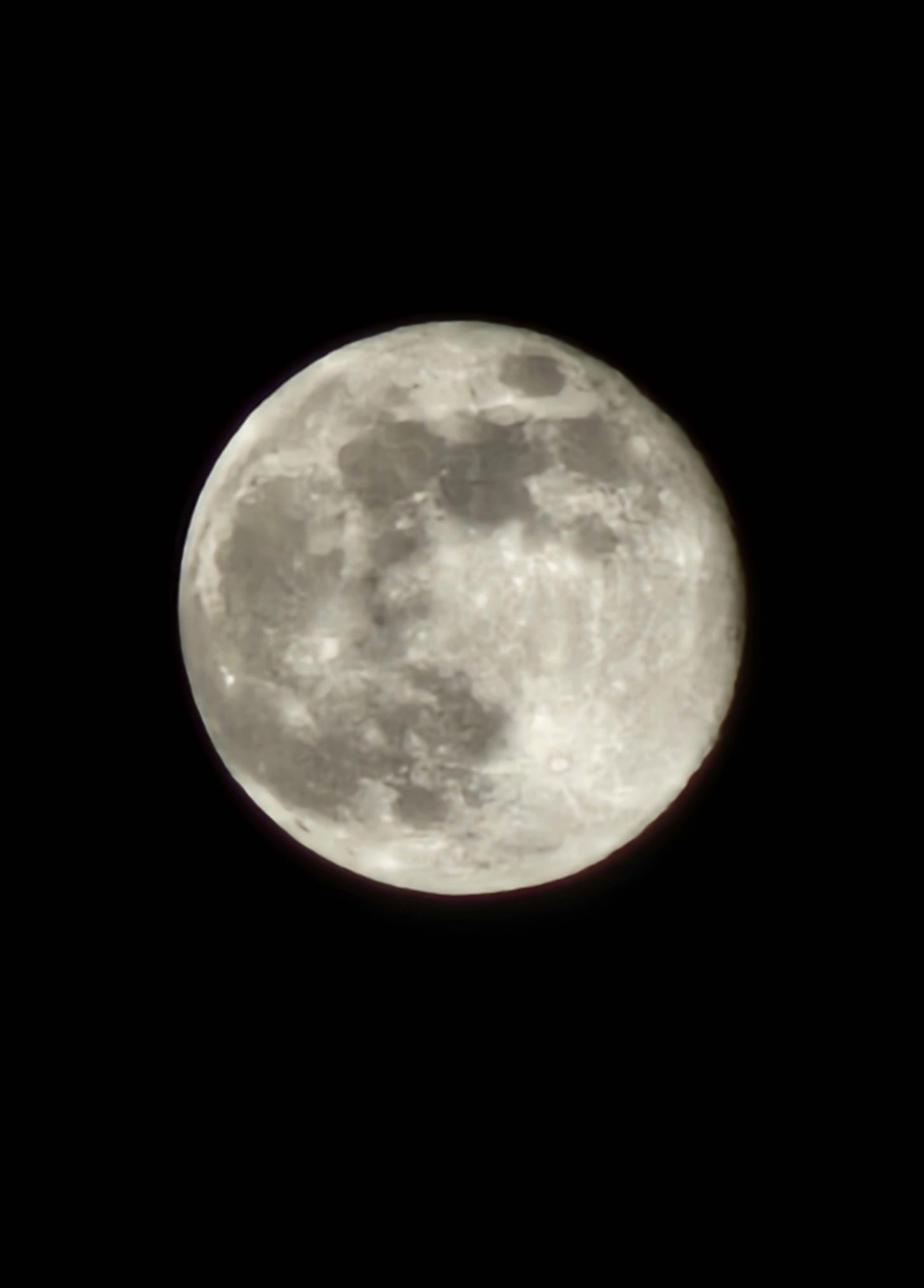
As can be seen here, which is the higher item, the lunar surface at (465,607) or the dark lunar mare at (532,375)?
the dark lunar mare at (532,375)

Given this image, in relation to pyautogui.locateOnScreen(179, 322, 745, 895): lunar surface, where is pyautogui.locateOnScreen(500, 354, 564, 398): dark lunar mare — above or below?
above

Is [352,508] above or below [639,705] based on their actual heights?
above

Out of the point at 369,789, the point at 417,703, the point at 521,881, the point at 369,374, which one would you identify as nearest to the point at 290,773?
the point at 369,789

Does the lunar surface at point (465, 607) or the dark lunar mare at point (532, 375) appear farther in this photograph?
the dark lunar mare at point (532, 375)

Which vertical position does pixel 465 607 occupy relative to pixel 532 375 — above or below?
below

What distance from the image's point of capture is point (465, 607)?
3225 mm

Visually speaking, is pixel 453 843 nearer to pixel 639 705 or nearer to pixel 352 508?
pixel 639 705

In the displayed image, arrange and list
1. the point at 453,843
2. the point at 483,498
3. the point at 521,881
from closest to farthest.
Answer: the point at 483,498 < the point at 453,843 < the point at 521,881

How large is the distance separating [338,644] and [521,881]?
0.90 meters

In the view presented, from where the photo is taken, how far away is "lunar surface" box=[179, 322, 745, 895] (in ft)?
10.7

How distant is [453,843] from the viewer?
3.48m

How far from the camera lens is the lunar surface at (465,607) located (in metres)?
3.25

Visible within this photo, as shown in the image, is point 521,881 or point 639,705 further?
point 521,881

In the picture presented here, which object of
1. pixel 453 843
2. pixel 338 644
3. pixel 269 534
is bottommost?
pixel 453 843
